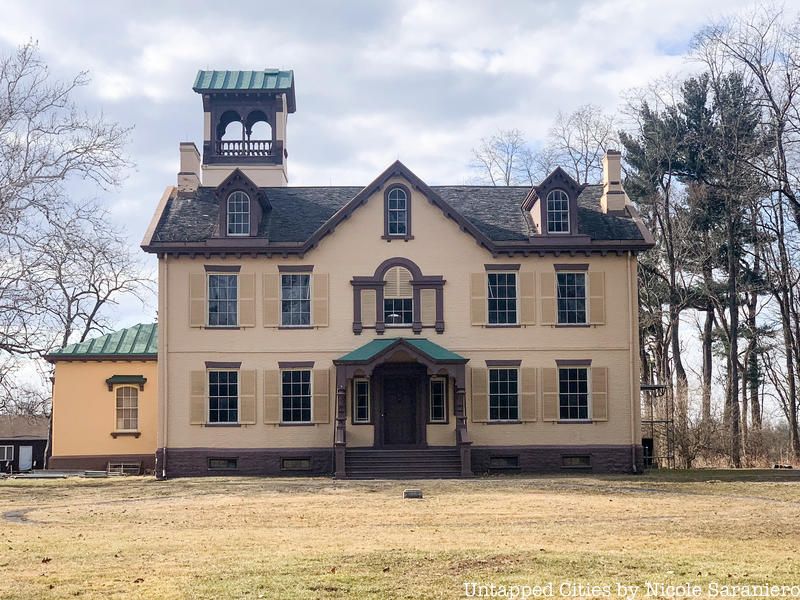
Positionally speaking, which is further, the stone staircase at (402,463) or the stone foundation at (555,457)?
the stone foundation at (555,457)

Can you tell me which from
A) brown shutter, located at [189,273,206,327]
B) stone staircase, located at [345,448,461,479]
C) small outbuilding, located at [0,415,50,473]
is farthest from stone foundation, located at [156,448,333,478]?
small outbuilding, located at [0,415,50,473]

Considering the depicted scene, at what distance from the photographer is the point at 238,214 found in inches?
1298

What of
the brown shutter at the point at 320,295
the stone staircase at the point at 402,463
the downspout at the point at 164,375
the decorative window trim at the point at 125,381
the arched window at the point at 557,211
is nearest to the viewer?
the stone staircase at the point at 402,463

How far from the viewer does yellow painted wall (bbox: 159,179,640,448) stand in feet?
105

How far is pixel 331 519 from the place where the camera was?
18781mm

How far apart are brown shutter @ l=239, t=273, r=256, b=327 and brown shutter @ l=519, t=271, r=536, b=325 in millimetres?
7808

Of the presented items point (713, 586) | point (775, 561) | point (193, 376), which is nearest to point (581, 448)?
point (193, 376)

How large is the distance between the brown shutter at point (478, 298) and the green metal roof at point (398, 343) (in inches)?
52.4

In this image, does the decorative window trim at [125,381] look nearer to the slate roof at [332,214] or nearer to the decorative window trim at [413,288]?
the slate roof at [332,214]

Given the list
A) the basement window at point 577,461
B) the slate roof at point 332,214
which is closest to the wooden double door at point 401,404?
the basement window at point 577,461

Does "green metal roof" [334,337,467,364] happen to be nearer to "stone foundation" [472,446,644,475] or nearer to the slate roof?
"stone foundation" [472,446,644,475]

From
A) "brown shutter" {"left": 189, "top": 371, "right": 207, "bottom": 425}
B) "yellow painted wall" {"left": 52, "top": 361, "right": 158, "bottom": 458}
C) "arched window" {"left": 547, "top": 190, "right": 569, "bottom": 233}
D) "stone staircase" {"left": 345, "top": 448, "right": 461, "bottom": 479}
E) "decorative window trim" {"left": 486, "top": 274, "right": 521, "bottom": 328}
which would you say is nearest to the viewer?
"stone staircase" {"left": 345, "top": 448, "right": 461, "bottom": 479}

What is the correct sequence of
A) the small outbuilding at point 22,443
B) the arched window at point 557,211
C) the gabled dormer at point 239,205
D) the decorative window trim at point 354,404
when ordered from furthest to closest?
the small outbuilding at point 22,443
the arched window at point 557,211
the gabled dormer at point 239,205
the decorative window trim at point 354,404

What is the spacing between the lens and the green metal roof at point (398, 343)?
30453mm
